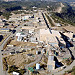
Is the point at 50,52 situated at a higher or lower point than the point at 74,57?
higher

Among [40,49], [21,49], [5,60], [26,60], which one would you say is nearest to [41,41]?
[40,49]

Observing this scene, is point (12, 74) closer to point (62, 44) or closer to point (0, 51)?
point (0, 51)

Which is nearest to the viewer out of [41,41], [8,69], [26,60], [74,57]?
[8,69]

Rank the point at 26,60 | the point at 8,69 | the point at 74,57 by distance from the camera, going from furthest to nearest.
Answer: the point at 74,57 < the point at 26,60 < the point at 8,69

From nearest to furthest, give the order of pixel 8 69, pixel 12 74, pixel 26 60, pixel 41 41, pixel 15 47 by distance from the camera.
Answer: pixel 12 74
pixel 8 69
pixel 26 60
pixel 15 47
pixel 41 41

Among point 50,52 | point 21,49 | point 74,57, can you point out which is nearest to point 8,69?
point 21,49

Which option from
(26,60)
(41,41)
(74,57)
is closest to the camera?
(26,60)

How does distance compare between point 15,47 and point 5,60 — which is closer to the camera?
point 5,60

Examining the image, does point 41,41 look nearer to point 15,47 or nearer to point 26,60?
point 15,47

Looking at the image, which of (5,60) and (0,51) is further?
(0,51)
